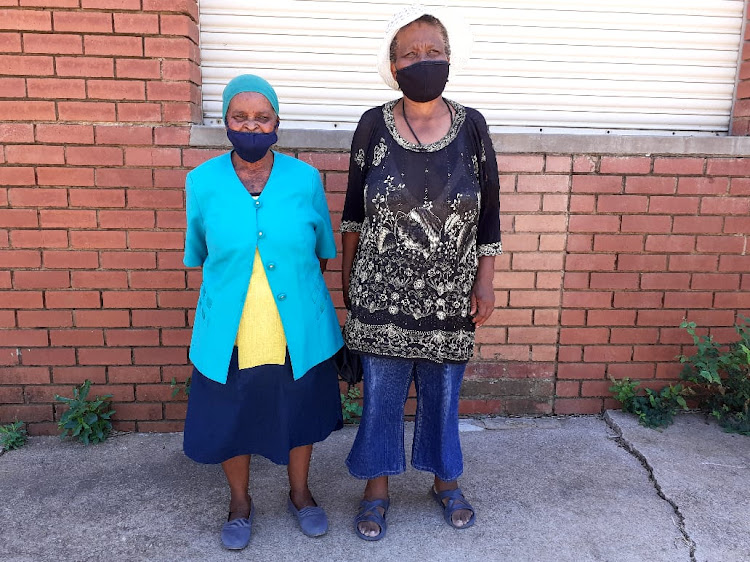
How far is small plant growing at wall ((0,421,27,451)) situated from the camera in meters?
3.04

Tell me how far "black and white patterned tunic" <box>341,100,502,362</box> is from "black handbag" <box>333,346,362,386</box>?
0.11 metres

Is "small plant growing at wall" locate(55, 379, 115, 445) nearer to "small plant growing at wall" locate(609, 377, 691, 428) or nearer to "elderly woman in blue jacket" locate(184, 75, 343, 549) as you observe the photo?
"elderly woman in blue jacket" locate(184, 75, 343, 549)

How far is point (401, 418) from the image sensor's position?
8.01 feet

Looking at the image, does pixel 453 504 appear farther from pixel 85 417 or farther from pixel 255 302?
pixel 85 417

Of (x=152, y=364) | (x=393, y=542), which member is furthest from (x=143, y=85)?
(x=393, y=542)

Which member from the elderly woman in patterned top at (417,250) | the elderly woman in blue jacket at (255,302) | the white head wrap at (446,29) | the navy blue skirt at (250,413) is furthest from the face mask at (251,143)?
the navy blue skirt at (250,413)

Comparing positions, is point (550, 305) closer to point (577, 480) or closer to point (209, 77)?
point (577, 480)

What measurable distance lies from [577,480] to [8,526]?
8.26 ft

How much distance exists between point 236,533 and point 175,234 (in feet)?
5.05

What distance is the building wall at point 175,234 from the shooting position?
2.92m

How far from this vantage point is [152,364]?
3.19m

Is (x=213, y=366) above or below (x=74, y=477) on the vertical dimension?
above

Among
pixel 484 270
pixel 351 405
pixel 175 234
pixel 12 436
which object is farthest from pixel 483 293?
pixel 12 436

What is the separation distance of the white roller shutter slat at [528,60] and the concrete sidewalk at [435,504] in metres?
1.81
